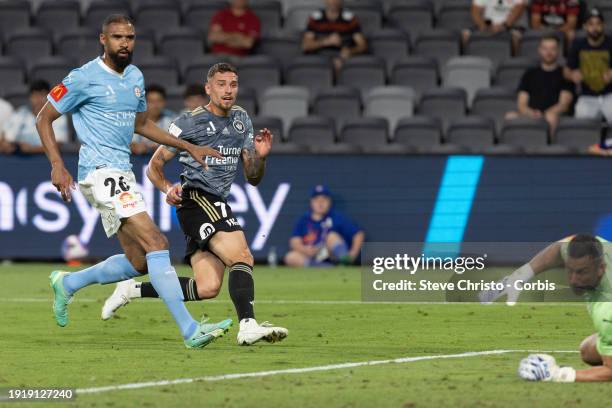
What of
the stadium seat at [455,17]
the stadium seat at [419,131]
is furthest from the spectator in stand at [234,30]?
the stadium seat at [419,131]

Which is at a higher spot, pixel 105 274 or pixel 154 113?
pixel 154 113

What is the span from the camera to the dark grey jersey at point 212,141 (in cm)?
1119

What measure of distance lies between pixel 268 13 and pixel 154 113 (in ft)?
15.4

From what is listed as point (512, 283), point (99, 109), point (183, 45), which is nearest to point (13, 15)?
point (183, 45)

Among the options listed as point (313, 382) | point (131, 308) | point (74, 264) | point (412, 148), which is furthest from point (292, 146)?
point (313, 382)

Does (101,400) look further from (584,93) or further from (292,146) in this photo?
(584,93)

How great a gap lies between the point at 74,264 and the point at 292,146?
3445 mm

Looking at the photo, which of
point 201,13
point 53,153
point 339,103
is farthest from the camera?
point 201,13

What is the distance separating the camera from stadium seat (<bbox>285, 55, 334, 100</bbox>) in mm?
21625

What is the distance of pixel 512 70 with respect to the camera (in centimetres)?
2130

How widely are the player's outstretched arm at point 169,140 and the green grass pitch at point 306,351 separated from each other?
1505 mm

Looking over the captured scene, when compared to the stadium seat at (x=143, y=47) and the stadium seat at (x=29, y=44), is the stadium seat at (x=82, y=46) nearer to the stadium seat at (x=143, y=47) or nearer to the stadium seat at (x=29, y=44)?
the stadium seat at (x=29, y=44)

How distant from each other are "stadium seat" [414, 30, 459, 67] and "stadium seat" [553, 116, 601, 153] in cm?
283

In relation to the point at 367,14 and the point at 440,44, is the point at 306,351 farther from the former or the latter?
the point at 367,14
